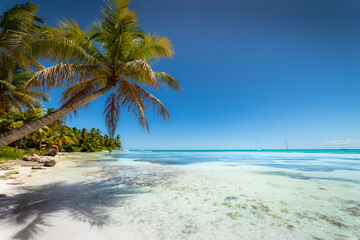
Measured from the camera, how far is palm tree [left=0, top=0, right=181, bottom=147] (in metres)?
Result: 3.55

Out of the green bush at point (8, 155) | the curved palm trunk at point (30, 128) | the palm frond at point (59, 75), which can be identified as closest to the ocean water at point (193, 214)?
the curved palm trunk at point (30, 128)

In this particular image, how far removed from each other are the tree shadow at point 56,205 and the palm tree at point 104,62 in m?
1.37

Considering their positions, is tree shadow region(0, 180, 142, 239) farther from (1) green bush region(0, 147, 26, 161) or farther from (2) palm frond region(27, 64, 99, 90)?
(1) green bush region(0, 147, 26, 161)

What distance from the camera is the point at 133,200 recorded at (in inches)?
145

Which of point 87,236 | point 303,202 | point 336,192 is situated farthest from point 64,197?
point 336,192

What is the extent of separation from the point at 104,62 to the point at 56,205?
387 cm

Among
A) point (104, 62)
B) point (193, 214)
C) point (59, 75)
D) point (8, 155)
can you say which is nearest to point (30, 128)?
point (59, 75)

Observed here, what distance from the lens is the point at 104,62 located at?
15.3ft

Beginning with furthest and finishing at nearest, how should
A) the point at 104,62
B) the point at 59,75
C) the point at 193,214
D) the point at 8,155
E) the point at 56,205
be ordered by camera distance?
the point at 8,155 → the point at 104,62 → the point at 59,75 → the point at 56,205 → the point at 193,214

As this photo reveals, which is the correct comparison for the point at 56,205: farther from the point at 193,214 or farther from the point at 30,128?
the point at 193,214

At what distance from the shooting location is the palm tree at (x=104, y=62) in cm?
355

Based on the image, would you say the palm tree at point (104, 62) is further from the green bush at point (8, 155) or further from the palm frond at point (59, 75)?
the green bush at point (8, 155)

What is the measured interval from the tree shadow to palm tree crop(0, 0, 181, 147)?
4.49 feet

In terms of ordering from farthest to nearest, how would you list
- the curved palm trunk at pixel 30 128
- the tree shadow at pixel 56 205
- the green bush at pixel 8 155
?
the green bush at pixel 8 155, the curved palm trunk at pixel 30 128, the tree shadow at pixel 56 205
